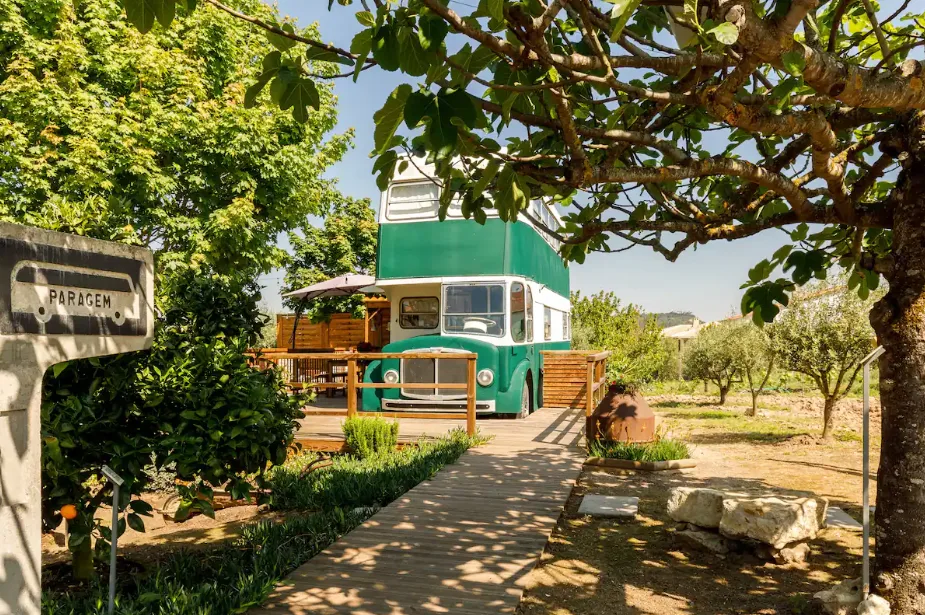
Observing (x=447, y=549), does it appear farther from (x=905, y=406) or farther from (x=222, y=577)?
(x=905, y=406)

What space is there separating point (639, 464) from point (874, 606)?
4660 mm

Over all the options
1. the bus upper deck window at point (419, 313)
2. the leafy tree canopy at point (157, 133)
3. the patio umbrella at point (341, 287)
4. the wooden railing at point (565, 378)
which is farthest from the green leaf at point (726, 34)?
the patio umbrella at point (341, 287)

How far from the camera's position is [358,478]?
6551 mm

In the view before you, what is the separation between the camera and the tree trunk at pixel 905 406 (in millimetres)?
3189

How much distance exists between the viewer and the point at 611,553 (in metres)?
4.94

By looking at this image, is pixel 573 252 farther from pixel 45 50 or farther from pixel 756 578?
pixel 45 50

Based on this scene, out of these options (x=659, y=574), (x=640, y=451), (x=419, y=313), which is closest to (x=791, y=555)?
(x=659, y=574)

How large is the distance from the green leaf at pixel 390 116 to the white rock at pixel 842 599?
3.41 m

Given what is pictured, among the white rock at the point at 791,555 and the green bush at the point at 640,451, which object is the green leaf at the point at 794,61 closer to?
the white rock at the point at 791,555

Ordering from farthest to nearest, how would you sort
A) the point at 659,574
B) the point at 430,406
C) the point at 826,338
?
the point at 430,406 → the point at 826,338 → the point at 659,574

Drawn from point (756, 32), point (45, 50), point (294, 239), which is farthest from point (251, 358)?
point (294, 239)

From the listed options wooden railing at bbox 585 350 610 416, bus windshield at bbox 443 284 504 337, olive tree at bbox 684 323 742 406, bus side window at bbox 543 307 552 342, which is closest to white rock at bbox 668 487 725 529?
wooden railing at bbox 585 350 610 416

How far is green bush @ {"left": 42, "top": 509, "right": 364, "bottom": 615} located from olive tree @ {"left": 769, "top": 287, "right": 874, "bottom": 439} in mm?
8911

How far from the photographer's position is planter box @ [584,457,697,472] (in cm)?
782
